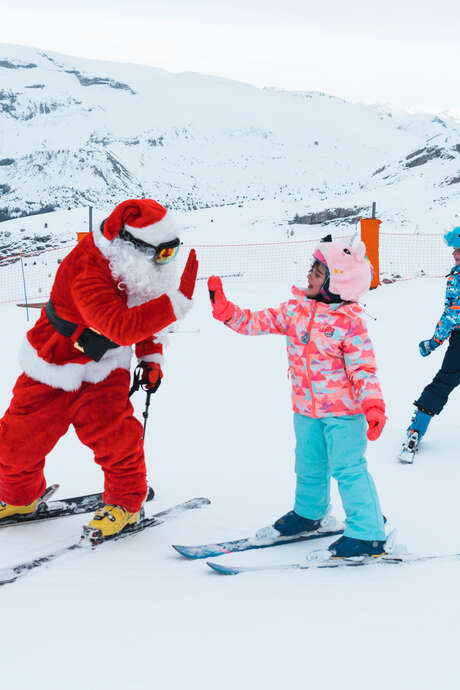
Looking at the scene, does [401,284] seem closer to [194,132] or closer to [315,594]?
[315,594]

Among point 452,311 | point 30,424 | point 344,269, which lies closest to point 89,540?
point 30,424

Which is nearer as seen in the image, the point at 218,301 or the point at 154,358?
the point at 218,301

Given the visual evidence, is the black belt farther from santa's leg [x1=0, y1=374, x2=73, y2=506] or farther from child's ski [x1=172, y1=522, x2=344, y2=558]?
child's ski [x1=172, y1=522, x2=344, y2=558]

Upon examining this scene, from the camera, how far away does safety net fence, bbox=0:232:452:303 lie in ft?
41.7

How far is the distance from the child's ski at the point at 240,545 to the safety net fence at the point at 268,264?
8.92 meters

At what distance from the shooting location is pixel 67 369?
275cm

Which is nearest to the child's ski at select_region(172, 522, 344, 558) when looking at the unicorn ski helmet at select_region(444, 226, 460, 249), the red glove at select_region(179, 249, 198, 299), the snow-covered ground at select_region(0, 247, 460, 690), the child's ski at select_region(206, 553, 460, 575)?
the snow-covered ground at select_region(0, 247, 460, 690)

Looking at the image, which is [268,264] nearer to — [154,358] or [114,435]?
[154,358]

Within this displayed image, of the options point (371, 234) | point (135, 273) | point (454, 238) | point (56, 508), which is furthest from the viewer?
point (371, 234)

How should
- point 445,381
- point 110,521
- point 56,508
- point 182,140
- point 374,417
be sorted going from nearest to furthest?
point 374,417, point 110,521, point 56,508, point 445,381, point 182,140

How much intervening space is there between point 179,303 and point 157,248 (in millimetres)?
314

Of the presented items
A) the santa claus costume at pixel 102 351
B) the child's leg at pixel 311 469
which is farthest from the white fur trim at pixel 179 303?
the child's leg at pixel 311 469

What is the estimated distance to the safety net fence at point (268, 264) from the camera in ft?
41.7

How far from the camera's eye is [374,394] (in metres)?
2.46
